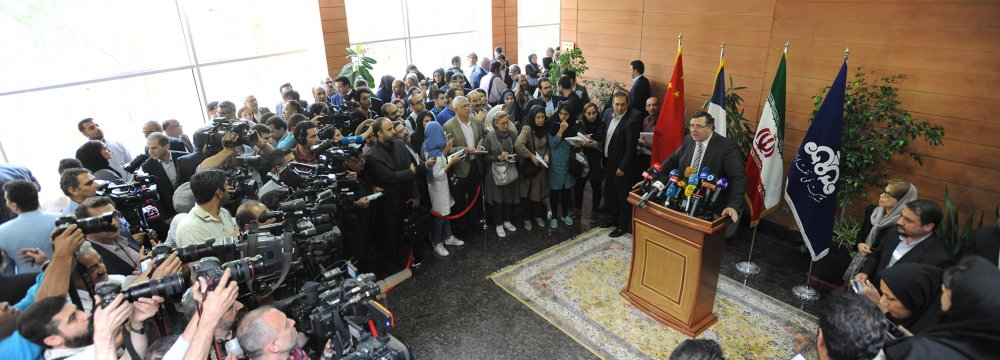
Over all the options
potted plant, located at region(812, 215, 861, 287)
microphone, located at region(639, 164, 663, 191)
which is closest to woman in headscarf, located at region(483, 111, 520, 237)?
microphone, located at region(639, 164, 663, 191)

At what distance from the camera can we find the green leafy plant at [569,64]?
7164mm

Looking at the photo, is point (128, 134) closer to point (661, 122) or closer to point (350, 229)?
point (350, 229)

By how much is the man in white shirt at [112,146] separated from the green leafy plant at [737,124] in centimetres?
597

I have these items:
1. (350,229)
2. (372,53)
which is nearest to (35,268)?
(350,229)

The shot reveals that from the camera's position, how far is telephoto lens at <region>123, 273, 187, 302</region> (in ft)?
6.52

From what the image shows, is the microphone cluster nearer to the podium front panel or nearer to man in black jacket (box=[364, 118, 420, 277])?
the podium front panel

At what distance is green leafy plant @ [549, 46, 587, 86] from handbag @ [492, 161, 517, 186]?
2270 mm

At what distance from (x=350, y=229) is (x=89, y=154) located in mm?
2302

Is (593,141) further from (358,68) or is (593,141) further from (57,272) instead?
(57,272)

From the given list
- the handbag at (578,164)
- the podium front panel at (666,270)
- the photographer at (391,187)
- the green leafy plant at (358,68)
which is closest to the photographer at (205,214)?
the photographer at (391,187)

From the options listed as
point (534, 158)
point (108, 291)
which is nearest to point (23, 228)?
point (108, 291)

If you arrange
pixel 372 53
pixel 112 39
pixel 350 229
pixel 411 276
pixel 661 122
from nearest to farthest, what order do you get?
1. pixel 350 229
2. pixel 411 276
3. pixel 661 122
4. pixel 112 39
5. pixel 372 53

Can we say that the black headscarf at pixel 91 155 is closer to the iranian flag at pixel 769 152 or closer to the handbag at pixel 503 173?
the handbag at pixel 503 173

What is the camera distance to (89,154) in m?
4.34
